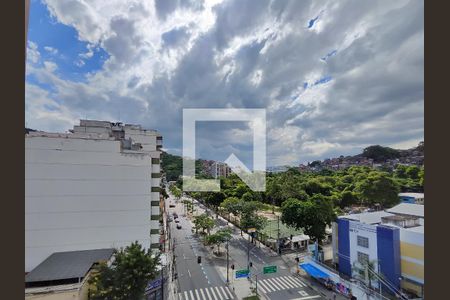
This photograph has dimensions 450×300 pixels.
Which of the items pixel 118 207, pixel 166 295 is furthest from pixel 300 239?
pixel 118 207

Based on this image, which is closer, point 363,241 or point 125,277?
point 125,277

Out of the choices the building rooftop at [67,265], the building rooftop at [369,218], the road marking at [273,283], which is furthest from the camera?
the building rooftop at [369,218]

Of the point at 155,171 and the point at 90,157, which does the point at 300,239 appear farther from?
the point at 90,157

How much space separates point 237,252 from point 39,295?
520 inches

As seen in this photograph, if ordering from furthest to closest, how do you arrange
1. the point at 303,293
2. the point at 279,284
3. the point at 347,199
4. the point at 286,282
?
the point at 347,199, the point at 286,282, the point at 279,284, the point at 303,293

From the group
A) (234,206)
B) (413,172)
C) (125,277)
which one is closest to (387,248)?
(125,277)

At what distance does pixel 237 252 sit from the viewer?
19.1 meters

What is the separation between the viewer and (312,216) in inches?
693

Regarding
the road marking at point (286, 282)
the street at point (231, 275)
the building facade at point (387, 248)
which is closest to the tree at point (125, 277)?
the street at point (231, 275)

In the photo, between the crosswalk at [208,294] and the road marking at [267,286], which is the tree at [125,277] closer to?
the crosswalk at [208,294]

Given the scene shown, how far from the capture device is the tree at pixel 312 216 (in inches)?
695

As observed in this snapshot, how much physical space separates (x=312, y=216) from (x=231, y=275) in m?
6.82

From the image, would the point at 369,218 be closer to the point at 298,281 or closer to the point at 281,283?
the point at 298,281

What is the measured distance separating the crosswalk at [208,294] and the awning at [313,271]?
474 cm
